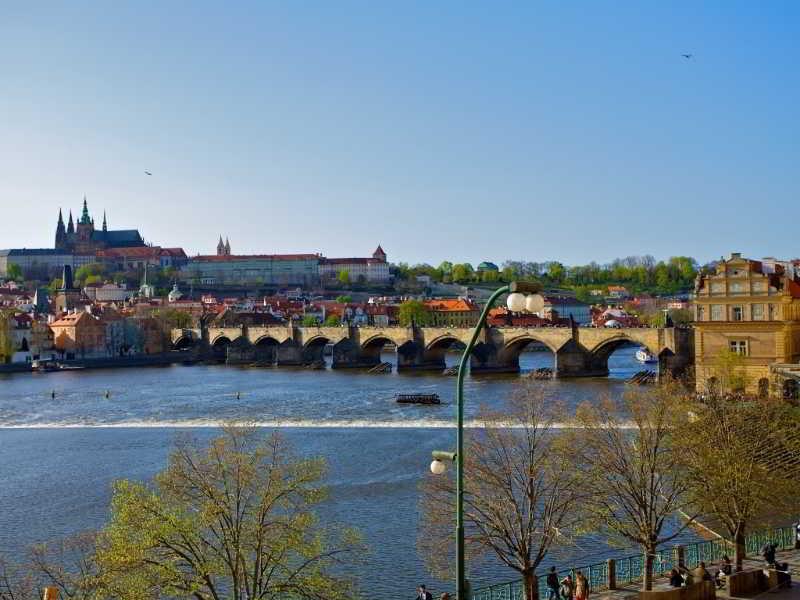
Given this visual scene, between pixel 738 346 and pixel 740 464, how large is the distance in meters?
26.3

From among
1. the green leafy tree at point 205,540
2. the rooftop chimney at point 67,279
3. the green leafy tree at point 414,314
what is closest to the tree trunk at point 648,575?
the green leafy tree at point 205,540

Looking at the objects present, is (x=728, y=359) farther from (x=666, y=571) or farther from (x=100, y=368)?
(x=100, y=368)

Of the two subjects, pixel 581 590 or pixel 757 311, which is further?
pixel 757 311

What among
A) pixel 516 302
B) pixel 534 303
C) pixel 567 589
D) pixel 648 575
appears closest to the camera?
pixel 534 303

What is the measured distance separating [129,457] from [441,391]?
25.9m

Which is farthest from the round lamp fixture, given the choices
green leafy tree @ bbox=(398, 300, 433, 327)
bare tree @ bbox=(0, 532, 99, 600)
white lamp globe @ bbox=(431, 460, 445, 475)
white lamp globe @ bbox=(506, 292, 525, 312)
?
green leafy tree @ bbox=(398, 300, 433, 327)

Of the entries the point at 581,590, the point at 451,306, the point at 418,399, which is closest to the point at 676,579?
the point at 581,590

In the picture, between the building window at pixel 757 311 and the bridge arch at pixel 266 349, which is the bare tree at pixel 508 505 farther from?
the bridge arch at pixel 266 349

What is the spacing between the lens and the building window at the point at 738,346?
44.6 meters

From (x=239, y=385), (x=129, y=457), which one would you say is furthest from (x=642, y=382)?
(x=129, y=457)

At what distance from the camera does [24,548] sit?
930 inches

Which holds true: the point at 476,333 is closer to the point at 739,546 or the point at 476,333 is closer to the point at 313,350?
the point at 739,546

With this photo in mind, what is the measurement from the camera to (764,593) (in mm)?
15375

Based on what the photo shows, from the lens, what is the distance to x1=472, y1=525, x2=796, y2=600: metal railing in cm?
1758
